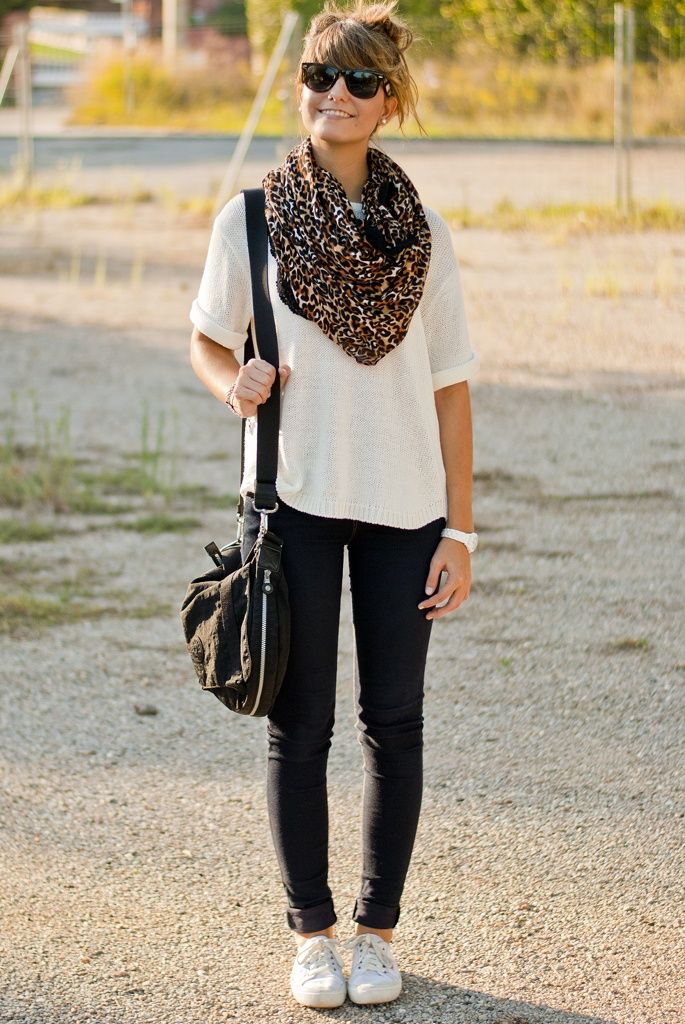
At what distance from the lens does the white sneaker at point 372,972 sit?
2.88m

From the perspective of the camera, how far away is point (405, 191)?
272 cm

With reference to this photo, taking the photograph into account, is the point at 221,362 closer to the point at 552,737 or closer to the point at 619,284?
the point at 552,737

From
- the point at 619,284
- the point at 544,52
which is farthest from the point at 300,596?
the point at 544,52

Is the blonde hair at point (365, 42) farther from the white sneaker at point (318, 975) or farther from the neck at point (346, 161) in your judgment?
the white sneaker at point (318, 975)

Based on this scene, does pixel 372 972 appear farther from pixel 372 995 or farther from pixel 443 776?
pixel 443 776

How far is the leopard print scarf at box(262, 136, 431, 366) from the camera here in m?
2.62

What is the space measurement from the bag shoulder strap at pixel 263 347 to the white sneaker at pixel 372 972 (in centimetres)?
91

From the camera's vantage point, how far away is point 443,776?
13.4 feet

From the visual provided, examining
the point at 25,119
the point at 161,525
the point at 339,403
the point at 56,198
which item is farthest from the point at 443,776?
the point at 25,119

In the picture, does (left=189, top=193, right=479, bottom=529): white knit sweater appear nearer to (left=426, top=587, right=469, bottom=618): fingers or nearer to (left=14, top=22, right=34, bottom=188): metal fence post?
(left=426, top=587, right=469, bottom=618): fingers

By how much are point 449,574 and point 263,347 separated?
55 centimetres

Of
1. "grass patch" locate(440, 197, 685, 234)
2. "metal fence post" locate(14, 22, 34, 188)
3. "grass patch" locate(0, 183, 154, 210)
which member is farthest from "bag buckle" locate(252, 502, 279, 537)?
"metal fence post" locate(14, 22, 34, 188)

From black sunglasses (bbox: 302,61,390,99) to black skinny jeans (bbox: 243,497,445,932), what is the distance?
0.75 metres

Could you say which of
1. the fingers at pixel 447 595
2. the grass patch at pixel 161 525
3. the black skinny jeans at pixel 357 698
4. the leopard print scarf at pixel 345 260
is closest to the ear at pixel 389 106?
the leopard print scarf at pixel 345 260
